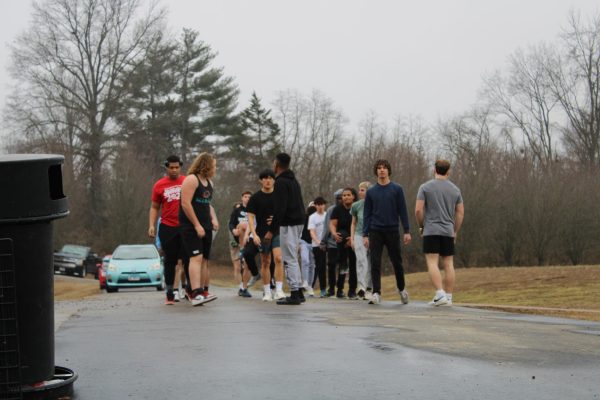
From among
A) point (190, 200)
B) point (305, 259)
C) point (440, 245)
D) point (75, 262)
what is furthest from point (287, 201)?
point (75, 262)

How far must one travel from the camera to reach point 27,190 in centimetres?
505

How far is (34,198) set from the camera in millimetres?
5070

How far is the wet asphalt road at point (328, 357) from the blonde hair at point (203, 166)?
8.13 feet

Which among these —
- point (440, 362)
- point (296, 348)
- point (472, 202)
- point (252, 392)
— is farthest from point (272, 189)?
point (472, 202)

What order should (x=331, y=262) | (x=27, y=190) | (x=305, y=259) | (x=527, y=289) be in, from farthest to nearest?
(x=527, y=289) → (x=305, y=259) → (x=331, y=262) → (x=27, y=190)

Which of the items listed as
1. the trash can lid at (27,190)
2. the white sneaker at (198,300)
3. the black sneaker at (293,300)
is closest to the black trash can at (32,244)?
the trash can lid at (27,190)

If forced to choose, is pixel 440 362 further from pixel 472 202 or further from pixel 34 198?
pixel 472 202

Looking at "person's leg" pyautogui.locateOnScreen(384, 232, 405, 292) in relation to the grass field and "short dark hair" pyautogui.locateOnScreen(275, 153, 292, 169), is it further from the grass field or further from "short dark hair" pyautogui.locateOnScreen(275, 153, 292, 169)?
the grass field

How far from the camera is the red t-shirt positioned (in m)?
13.6

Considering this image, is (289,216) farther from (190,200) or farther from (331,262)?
(331,262)

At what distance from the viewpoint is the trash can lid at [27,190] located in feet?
16.4

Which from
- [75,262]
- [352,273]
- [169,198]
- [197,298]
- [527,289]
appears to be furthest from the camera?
[75,262]

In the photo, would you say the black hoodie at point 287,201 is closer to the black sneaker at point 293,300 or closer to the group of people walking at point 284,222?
the group of people walking at point 284,222

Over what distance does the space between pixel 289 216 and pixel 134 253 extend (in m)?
14.4
